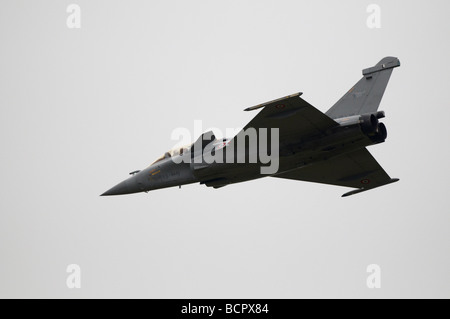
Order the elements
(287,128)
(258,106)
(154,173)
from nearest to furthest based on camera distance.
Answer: (258,106) → (287,128) → (154,173)

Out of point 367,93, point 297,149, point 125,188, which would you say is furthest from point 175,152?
point 367,93

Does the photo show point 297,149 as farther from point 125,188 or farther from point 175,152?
point 125,188

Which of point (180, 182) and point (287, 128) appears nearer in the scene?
point (287, 128)

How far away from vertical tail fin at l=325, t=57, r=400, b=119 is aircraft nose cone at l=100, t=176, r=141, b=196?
892 cm

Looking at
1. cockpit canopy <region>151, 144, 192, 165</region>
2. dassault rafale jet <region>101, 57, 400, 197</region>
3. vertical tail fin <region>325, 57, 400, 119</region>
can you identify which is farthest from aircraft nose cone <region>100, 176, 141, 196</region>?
vertical tail fin <region>325, 57, 400, 119</region>

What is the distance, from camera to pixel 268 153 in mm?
25172

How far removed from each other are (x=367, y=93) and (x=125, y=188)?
428 inches

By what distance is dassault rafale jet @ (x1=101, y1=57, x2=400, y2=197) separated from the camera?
2334cm

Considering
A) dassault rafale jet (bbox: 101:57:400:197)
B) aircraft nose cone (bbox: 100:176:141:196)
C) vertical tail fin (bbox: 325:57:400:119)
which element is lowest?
aircraft nose cone (bbox: 100:176:141:196)

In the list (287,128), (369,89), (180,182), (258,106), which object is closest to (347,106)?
(369,89)

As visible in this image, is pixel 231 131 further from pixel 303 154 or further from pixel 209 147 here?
pixel 303 154

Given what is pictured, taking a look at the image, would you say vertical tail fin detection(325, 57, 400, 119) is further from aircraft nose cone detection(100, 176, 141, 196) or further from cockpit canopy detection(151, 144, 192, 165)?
aircraft nose cone detection(100, 176, 141, 196)

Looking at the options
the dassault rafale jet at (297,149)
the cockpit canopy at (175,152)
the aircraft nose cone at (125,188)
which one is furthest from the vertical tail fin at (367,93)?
the aircraft nose cone at (125,188)

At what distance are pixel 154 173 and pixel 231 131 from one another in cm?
381
